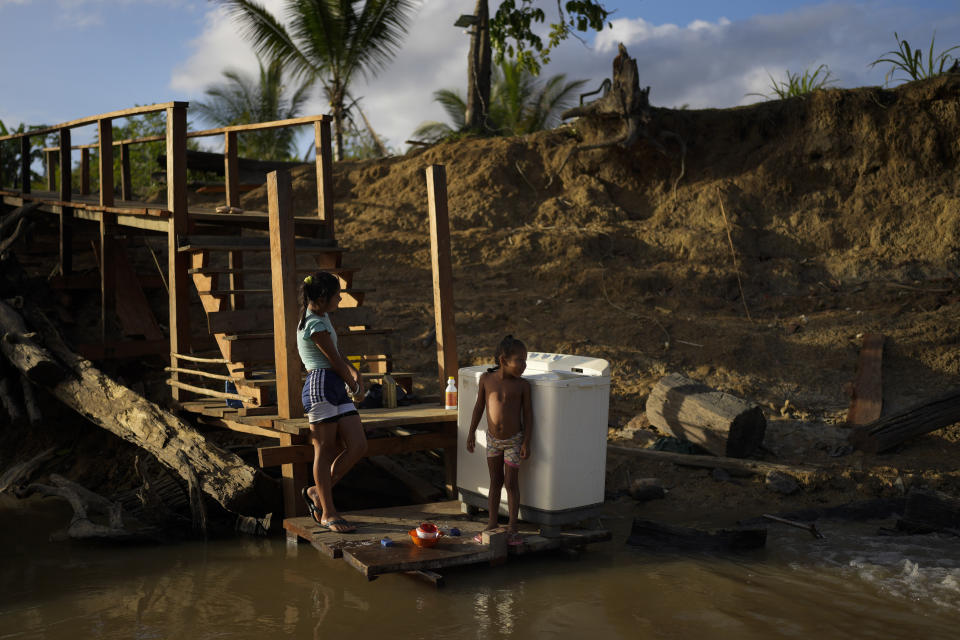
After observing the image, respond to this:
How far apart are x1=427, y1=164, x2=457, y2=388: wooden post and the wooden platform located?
1.30 m

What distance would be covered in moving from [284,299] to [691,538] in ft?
11.3

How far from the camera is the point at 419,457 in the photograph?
8695 mm

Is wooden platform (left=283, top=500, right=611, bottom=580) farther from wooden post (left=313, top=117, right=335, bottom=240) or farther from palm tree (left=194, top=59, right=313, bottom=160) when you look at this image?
palm tree (left=194, top=59, right=313, bottom=160)

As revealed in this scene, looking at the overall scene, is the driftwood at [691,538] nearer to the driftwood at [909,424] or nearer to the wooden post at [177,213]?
the driftwood at [909,424]

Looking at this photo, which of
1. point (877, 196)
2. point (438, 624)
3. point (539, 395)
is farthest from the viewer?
point (877, 196)

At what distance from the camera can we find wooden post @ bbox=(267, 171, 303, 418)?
21.5ft

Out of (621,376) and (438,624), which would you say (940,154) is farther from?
(438,624)

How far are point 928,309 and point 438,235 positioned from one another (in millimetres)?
7252

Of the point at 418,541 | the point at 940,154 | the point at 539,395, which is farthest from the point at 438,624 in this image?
the point at 940,154

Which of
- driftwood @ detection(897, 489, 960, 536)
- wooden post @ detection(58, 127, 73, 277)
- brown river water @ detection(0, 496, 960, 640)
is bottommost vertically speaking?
brown river water @ detection(0, 496, 960, 640)

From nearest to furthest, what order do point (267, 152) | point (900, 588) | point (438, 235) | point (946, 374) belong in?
point (900, 588) < point (438, 235) < point (946, 374) < point (267, 152)

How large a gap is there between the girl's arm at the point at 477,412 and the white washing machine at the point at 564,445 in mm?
105

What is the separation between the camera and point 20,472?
8086 mm

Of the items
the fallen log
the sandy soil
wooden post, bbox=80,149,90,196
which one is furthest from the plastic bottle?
wooden post, bbox=80,149,90,196
